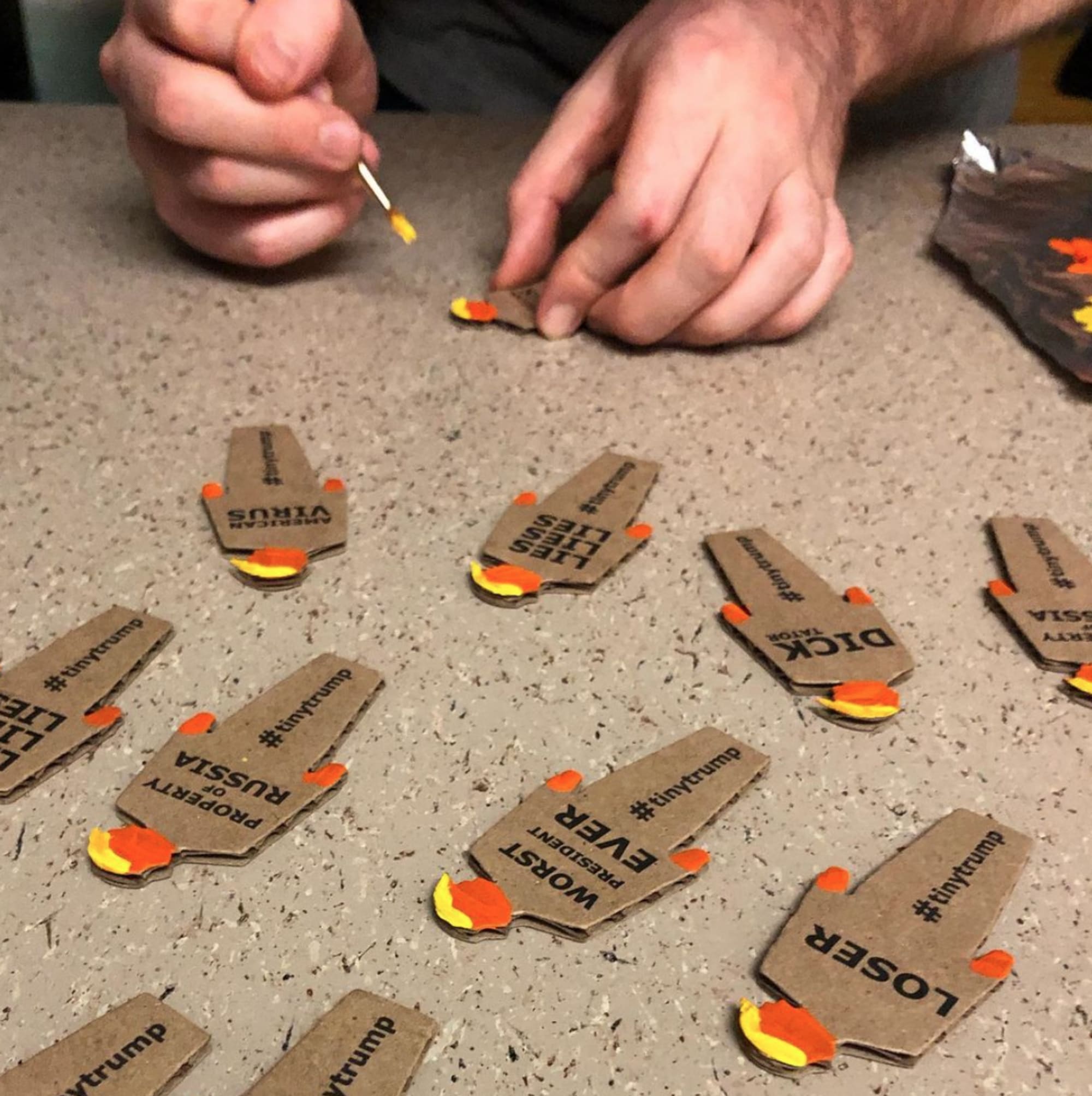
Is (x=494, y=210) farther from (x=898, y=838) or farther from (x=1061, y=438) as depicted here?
(x=898, y=838)

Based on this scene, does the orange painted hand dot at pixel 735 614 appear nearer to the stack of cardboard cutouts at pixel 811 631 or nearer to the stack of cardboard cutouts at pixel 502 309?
the stack of cardboard cutouts at pixel 811 631

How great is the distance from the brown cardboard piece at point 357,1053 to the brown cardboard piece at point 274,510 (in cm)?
24

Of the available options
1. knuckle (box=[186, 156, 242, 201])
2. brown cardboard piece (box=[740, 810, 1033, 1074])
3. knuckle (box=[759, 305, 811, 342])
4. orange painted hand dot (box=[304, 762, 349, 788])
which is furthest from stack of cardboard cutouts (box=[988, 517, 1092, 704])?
knuckle (box=[186, 156, 242, 201])

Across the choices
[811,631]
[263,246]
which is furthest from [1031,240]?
[263,246]

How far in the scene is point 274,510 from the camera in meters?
0.59

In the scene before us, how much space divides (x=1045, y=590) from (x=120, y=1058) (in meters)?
0.47

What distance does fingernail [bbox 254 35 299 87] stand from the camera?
697mm

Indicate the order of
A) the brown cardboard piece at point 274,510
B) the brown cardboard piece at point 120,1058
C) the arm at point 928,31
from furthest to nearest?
the arm at point 928,31 → the brown cardboard piece at point 274,510 → the brown cardboard piece at point 120,1058

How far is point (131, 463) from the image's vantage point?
0.64m

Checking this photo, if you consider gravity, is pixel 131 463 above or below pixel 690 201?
below

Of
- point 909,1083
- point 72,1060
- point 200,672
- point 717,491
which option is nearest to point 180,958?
point 72,1060

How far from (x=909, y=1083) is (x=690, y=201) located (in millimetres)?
542

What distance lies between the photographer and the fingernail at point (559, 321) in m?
0.76

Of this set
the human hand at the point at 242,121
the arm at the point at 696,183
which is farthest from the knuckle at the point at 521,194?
the human hand at the point at 242,121
